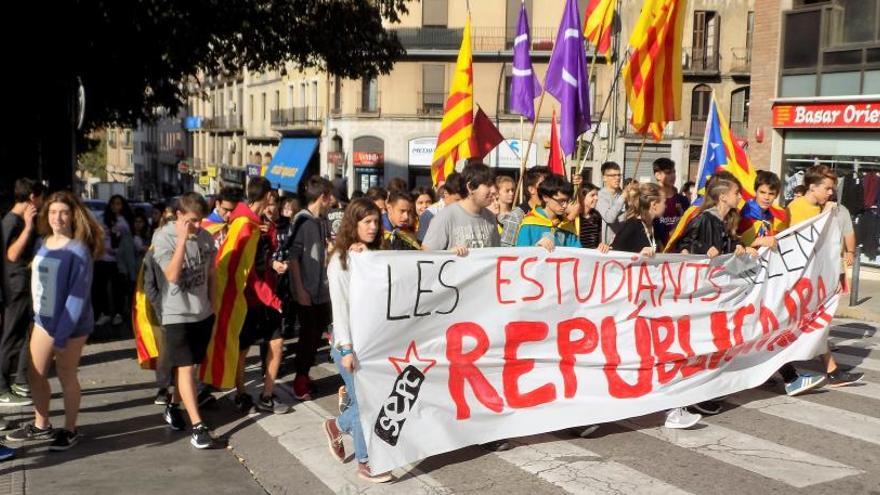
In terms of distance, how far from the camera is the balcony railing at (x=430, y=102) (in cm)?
4062

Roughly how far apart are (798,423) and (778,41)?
1461 cm

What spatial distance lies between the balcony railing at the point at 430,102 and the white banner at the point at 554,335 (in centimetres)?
3357

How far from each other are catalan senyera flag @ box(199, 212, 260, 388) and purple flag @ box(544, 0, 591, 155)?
15.1ft

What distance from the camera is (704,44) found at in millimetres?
40656

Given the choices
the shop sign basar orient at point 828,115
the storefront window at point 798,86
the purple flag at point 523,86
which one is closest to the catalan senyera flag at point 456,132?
the purple flag at point 523,86

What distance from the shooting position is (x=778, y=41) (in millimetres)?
19484

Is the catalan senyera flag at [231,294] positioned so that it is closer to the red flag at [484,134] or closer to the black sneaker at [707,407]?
the black sneaker at [707,407]

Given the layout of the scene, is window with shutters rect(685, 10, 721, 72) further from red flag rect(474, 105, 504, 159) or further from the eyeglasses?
the eyeglasses

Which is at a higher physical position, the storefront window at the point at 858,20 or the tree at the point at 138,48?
the storefront window at the point at 858,20

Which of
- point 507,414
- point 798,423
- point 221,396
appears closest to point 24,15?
point 221,396

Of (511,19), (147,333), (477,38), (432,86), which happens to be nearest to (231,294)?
(147,333)

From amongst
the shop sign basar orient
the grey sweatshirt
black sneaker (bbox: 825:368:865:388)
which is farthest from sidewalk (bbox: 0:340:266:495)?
the shop sign basar orient

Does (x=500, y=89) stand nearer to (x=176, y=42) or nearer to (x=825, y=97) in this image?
(x=825, y=97)

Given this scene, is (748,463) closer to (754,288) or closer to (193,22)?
(754,288)
